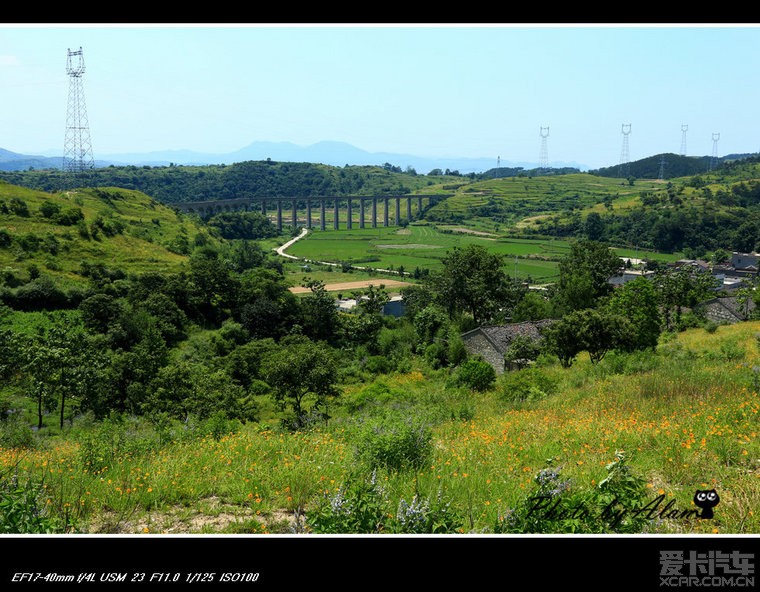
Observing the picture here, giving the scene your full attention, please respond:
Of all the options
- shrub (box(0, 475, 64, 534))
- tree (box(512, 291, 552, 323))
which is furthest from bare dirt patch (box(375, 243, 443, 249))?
shrub (box(0, 475, 64, 534))

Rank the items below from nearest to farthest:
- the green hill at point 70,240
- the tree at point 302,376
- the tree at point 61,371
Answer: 1. the tree at point 61,371
2. the tree at point 302,376
3. the green hill at point 70,240

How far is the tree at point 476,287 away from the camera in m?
37.8

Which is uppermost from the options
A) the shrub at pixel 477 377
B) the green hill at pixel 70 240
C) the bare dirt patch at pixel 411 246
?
the green hill at pixel 70 240

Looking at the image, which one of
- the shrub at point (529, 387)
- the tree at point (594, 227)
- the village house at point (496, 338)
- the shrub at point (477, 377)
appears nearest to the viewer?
the shrub at point (529, 387)

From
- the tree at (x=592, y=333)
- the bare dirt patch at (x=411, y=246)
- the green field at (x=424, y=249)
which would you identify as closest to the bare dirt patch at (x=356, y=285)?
the green field at (x=424, y=249)

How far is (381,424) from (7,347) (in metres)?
23.3

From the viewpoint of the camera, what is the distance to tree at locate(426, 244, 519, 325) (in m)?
37.8

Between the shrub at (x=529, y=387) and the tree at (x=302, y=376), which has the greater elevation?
the shrub at (x=529, y=387)

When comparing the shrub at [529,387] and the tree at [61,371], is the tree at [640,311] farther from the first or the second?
the tree at [61,371]

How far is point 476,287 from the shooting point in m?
37.6

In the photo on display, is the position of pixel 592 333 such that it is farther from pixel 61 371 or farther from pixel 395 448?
pixel 61 371

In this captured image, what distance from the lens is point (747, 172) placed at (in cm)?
12150

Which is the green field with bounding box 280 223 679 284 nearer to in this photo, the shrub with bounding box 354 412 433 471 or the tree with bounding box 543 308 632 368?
the tree with bounding box 543 308 632 368
